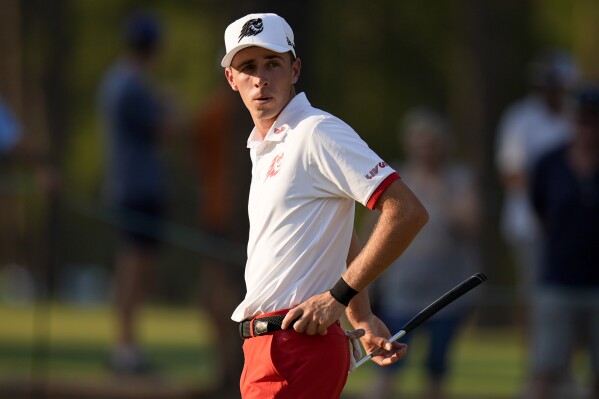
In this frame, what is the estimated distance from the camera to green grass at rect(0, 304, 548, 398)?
1137 centimetres

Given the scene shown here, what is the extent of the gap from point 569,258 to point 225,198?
3074mm

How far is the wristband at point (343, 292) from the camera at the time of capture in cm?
470

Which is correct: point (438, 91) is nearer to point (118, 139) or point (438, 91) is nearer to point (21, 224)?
point (21, 224)

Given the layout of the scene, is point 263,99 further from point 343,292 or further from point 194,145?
point 194,145

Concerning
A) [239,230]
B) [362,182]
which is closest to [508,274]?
[239,230]

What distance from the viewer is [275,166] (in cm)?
491

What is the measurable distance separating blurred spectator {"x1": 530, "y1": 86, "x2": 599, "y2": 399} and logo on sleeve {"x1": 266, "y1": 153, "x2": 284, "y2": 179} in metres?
4.71

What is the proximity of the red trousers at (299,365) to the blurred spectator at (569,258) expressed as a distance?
186 inches

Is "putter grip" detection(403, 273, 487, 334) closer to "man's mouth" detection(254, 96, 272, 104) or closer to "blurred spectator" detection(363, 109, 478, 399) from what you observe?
"man's mouth" detection(254, 96, 272, 104)

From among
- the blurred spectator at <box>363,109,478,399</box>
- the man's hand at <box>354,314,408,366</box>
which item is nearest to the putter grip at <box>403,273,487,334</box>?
the man's hand at <box>354,314,408,366</box>

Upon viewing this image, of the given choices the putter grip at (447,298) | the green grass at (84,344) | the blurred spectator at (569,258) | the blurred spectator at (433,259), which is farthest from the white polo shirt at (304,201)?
the green grass at (84,344)

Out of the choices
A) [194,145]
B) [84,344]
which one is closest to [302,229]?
[194,145]

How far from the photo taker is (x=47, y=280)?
40.9 ft

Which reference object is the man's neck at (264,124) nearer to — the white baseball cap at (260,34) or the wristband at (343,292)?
the white baseball cap at (260,34)
